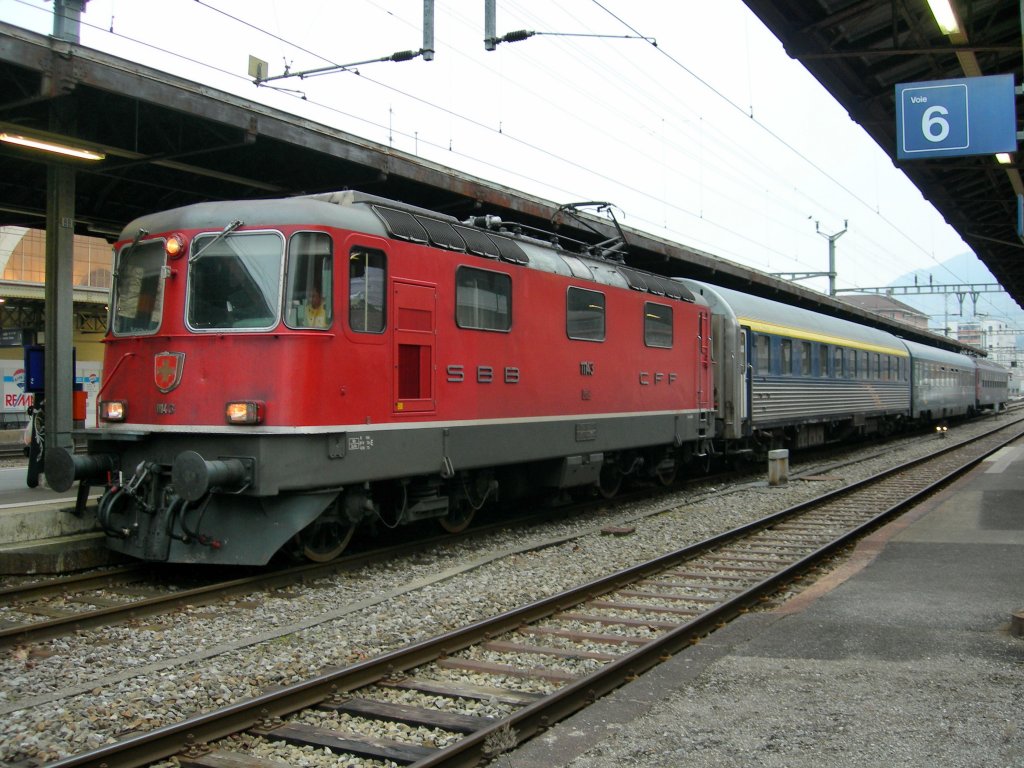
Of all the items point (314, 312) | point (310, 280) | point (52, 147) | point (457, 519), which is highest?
point (52, 147)

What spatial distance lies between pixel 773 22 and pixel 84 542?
9.77 metres

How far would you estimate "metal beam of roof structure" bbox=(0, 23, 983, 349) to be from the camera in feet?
28.1

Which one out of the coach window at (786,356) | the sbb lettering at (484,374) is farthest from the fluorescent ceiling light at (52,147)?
the coach window at (786,356)

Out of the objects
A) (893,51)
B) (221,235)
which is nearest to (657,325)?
(893,51)

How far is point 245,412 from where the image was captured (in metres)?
7.58

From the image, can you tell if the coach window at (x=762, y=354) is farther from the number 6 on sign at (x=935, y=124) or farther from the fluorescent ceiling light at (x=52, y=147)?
the fluorescent ceiling light at (x=52, y=147)

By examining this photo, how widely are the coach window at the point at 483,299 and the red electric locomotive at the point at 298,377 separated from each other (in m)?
0.02

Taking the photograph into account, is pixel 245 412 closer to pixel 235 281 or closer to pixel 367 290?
pixel 235 281

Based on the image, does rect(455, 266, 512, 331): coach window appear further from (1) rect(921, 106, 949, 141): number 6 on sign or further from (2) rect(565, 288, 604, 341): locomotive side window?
(1) rect(921, 106, 949, 141): number 6 on sign

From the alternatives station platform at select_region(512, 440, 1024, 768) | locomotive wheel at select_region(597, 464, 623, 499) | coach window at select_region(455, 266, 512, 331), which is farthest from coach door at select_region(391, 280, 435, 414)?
locomotive wheel at select_region(597, 464, 623, 499)

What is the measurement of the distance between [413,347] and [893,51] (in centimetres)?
725

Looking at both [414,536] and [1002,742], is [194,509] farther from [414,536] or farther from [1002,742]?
[1002,742]

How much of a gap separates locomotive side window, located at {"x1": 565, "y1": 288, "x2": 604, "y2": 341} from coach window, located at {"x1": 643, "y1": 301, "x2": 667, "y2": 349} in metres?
1.41

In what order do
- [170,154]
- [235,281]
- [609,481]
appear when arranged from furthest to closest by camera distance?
[609,481]
[170,154]
[235,281]
